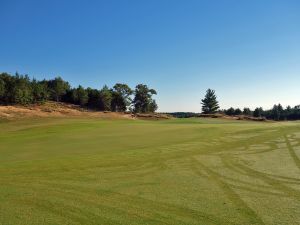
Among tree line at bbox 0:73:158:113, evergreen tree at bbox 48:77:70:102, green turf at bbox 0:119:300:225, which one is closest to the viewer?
green turf at bbox 0:119:300:225

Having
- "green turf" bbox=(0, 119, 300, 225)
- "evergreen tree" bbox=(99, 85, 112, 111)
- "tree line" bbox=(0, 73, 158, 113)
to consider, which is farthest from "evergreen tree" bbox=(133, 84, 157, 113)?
"green turf" bbox=(0, 119, 300, 225)

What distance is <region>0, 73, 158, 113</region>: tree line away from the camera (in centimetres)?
7669

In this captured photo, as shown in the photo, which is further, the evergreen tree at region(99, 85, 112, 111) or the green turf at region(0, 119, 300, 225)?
the evergreen tree at region(99, 85, 112, 111)

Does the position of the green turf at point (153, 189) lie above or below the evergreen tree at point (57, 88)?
below

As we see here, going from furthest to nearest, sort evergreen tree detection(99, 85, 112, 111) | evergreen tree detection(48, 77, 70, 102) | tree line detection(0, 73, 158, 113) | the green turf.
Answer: evergreen tree detection(48, 77, 70, 102) < evergreen tree detection(99, 85, 112, 111) < tree line detection(0, 73, 158, 113) < the green turf

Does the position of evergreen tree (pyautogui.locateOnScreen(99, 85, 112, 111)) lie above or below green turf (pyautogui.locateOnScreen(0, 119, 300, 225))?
above

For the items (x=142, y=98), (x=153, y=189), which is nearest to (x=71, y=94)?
(x=142, y=98)

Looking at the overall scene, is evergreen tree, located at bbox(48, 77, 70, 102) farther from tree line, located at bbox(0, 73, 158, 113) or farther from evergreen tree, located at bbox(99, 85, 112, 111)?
evergreen tree, located at bbox(99, 85, 112, 111)

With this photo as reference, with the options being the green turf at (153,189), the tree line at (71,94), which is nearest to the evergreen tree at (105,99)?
the tree line at (71,94)

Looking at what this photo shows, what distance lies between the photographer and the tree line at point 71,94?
76.7 meters

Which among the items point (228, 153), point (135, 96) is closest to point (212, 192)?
point (228, 153)

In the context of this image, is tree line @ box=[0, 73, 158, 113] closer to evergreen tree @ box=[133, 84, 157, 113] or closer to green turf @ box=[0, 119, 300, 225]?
evergreen tree @ box=[133, 84, 157, 113]

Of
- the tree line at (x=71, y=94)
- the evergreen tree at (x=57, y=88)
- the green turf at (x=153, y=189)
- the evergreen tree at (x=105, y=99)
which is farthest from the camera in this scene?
the evergreen tree at (x=57, y=88)

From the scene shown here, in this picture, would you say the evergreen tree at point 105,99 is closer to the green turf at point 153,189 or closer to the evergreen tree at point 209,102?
the evergreen tree at point 209,102
